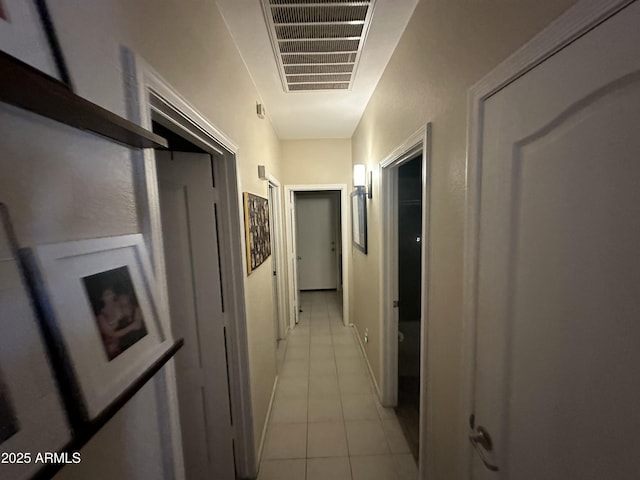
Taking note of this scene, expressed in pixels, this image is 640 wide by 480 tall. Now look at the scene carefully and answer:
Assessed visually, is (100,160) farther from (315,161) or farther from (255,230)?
(315,161)

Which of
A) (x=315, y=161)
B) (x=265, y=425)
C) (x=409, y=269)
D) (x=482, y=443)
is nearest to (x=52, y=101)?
(x=482, y=443)

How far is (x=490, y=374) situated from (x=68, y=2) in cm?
138

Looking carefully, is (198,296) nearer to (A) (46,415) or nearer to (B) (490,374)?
(A) (46,415)

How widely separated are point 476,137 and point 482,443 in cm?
100

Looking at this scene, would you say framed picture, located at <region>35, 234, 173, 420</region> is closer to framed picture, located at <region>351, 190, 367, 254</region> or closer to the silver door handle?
the silver door handle

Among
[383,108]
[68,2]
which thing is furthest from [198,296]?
[383,108]

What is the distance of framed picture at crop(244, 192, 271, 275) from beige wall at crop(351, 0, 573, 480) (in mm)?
1050

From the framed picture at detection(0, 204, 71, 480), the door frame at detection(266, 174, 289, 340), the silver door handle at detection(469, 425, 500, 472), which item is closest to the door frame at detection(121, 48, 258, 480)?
the framed picture at detection(0, 204, 71, 480)

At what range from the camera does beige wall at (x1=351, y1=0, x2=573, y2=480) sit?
0.76 metres

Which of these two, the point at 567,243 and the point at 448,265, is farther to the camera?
the point at 448,265

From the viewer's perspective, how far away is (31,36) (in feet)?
1.38

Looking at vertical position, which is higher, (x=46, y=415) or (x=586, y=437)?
(x=46, y=415)

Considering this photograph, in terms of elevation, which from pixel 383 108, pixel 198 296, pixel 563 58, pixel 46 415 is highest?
pixel 383 108

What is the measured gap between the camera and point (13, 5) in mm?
401
